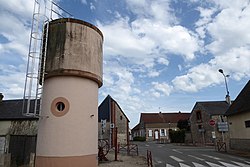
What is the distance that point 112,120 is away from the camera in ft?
94.9

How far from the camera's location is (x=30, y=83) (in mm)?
8523

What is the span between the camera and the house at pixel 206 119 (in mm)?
34066

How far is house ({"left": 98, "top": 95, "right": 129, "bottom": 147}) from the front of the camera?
94.3 feet

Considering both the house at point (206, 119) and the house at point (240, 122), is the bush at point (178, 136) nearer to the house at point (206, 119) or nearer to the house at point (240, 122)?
the house at point (206, 119)

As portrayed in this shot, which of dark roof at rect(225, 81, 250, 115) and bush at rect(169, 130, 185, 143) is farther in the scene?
bush at rect(169, 130, 185, 143)

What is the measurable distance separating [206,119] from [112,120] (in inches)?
638

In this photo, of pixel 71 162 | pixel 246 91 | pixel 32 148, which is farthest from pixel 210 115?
pixel 71 162

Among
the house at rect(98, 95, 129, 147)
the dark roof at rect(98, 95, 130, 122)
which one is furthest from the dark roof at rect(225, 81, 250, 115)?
the dark roof at rect(98, 95, 130, 122)

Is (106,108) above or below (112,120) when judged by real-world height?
above

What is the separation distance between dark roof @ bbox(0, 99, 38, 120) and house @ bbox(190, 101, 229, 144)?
2674 cm

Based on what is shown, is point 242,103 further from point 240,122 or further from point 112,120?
point 112,120

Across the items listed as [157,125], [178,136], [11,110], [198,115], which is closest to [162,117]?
[157,125]

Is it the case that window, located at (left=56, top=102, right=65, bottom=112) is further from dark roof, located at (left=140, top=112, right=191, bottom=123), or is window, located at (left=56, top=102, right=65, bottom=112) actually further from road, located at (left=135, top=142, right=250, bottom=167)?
dark roof, located at (left=140, top=112, right=191, bottom=123)

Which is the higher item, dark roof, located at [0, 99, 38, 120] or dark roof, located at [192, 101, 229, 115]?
dark roof, located at [192, 101, 229, 115]
